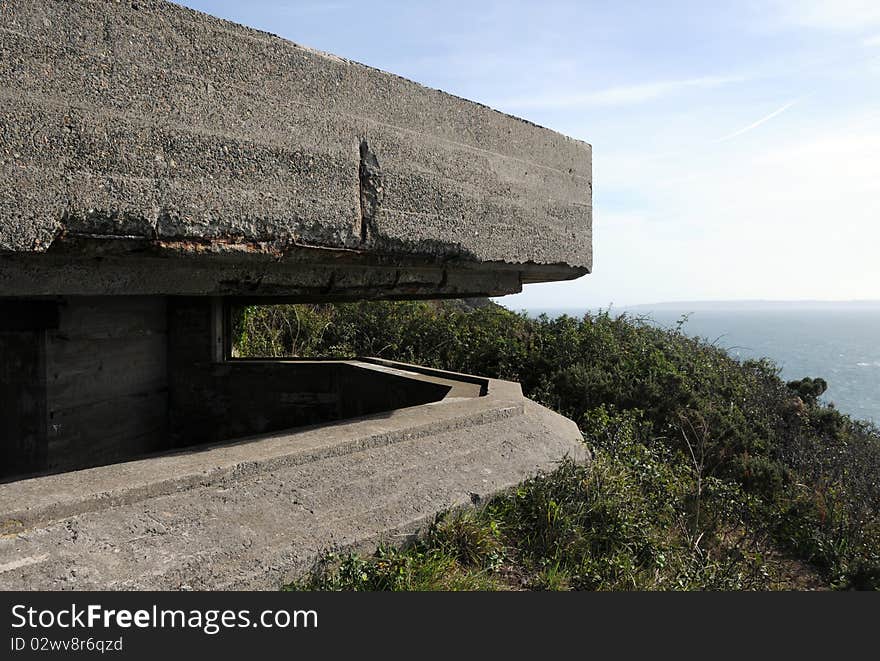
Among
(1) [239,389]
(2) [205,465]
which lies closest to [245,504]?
(2) [205,465]

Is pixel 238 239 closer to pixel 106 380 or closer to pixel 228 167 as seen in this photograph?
pixel 228 167

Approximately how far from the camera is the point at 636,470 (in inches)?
166

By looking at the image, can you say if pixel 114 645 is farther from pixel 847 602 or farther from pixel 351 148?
pixel 847 602

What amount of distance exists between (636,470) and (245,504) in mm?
2640

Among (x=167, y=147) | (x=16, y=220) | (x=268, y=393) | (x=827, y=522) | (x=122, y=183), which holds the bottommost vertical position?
(x=827, y=522)

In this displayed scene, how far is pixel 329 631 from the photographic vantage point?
7.02ft

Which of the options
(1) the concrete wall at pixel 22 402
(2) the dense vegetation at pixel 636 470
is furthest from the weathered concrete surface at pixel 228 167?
(1) the concrete wall at pixel 22 402

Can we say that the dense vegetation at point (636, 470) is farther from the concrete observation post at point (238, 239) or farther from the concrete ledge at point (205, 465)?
the concrete ledge at point (205, 465)

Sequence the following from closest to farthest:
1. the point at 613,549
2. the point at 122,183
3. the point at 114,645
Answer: the point at 114,645 < the point at 122,183 < the point at 613,549

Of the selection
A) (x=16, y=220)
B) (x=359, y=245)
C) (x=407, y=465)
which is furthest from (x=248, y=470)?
(x=16, y=220)

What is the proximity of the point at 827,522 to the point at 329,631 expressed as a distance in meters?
4.93

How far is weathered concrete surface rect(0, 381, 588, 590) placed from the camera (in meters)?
2.19

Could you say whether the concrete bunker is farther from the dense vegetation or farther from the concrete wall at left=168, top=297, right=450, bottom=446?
Result: the dense vegetation

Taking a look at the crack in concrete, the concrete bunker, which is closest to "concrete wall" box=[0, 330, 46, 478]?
the concrete bunker
